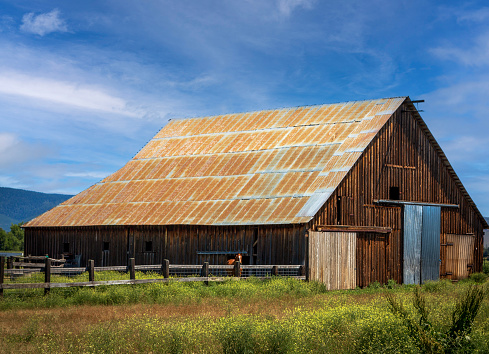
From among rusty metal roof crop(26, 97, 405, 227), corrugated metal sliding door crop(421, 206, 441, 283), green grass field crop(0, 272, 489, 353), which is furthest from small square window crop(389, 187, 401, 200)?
green grass field crop(0, 272, 489, 353)

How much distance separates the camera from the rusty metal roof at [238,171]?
30984 millimetres

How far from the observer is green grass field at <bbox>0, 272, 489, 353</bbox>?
12117mm

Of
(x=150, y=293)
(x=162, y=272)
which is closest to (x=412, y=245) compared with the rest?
(x=162, y=272)

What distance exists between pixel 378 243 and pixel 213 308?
14.8 meters

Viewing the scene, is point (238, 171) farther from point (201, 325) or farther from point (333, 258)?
point (201, 325)

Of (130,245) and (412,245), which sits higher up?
(412,245)

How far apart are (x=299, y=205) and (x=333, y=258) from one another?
2932 mm

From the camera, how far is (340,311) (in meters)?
15.3

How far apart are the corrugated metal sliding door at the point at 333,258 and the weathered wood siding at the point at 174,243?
23.6 inches

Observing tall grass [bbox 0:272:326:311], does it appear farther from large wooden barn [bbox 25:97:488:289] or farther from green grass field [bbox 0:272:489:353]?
large wooden barn [bbox 25:97:488:289]

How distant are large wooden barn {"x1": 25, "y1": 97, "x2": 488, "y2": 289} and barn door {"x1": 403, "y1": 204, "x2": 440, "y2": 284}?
0.09 m

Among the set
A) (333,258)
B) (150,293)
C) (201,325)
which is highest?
(333,258)

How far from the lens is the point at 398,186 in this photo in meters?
33.3

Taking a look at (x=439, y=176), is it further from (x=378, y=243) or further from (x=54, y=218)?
(x=54, y=218)
